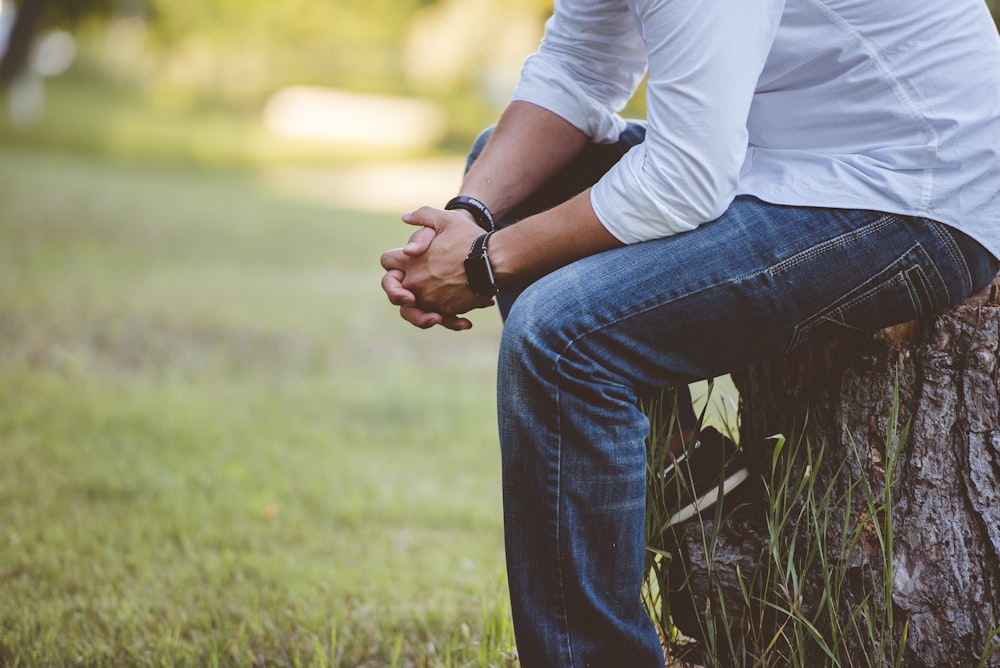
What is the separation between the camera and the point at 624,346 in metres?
1.75

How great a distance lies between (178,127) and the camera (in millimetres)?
27094

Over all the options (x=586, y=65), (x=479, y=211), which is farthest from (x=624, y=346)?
(x=586, y=65)

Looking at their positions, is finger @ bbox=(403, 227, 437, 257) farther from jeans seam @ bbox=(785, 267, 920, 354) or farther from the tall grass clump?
jeans seam @ bbox=(785, 267, 920, 354)

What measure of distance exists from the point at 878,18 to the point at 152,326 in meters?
5.47

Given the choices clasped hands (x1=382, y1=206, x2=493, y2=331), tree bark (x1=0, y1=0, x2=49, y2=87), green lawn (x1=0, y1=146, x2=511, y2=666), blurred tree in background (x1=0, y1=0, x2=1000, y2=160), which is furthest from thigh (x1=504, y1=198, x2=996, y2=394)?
tree bark (x1=0, y1=0, x2=49, y2=87)

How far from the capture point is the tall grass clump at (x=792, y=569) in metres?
1.87

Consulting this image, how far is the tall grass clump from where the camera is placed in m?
1.87

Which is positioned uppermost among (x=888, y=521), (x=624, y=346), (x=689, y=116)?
(x=689, y=116)

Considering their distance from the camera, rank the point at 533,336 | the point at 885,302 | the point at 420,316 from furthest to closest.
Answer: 1. the point at 420,316
2. the point at 885,302
3. the point at 533,336

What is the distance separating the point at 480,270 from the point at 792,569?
2.56 feet

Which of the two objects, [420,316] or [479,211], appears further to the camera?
[479,211]

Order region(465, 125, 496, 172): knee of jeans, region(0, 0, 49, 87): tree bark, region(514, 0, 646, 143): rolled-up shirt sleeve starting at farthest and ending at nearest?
region(0, 0, 49, 87): tree bark < region(465, 125, 496, 172): knee of jeans < region(514, 0, 646, 143): rolled-up shirt sleeve

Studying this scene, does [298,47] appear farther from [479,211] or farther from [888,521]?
[888,521]

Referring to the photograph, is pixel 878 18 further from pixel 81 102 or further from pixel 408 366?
pixel 81 102
